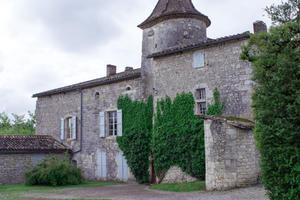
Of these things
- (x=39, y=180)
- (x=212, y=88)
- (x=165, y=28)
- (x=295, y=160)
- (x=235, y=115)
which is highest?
(x=165, y=28)

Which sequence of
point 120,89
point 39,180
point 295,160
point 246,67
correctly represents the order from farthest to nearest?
point 120,89 < point 39,180 < point 246,67 < point 295,160

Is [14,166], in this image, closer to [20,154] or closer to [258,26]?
[20,154]

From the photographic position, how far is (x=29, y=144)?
1955 cm

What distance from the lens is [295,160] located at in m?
6.80

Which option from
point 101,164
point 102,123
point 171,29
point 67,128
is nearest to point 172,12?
point 171,29

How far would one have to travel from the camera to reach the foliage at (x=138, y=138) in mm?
16734

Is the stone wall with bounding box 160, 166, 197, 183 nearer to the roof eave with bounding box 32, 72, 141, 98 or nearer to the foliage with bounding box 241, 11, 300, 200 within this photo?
the roof eave with bounding box 32, 72, 141, 98

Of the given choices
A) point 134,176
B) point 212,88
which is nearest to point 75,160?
point 134,176

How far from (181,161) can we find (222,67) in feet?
14.3

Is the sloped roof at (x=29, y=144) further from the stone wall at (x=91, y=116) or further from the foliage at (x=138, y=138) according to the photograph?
the foliage at (x=138, y=138)

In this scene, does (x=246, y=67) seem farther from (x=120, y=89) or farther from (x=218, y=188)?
(x=120, y=89)

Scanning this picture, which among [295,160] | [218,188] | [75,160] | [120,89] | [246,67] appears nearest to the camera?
[295,160]

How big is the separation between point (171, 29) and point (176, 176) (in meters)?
7.34

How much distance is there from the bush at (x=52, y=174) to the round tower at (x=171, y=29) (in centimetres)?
560
